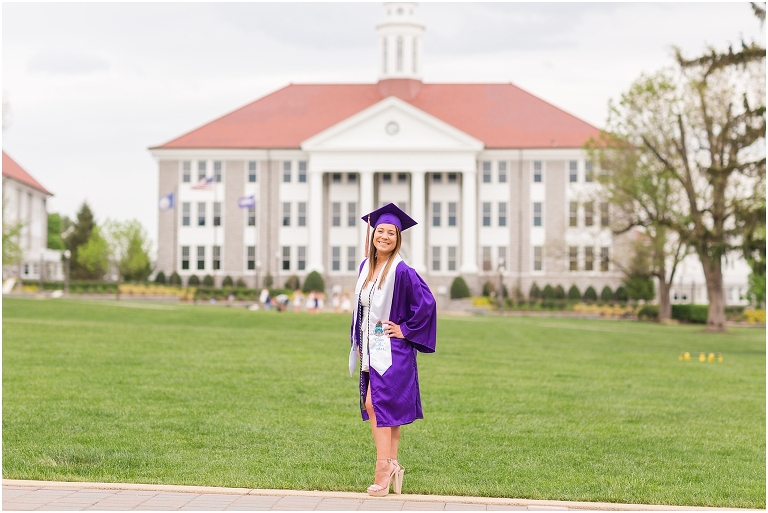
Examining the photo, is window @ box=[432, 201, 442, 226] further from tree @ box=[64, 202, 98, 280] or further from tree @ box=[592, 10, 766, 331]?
tree @ box=[64, 202, 98, 280]

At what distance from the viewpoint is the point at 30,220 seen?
3162 inches

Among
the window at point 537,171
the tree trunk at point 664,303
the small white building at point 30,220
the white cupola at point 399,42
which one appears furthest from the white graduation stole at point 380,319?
the small white building at point 30,220

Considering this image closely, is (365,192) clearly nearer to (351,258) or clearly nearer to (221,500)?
(351,258)

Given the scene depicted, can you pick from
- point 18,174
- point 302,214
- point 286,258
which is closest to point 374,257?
point 286,258

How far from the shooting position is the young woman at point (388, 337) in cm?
809

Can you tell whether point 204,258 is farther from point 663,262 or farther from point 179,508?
point 179,508

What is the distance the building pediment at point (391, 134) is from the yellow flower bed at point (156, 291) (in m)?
14.8

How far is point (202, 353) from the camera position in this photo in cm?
2169

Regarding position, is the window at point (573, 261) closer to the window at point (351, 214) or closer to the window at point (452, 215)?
the window at point (452, 215)

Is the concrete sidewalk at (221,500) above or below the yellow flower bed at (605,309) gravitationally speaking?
below

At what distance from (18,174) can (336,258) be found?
2712cm

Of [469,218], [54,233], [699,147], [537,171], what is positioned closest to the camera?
[699,147]

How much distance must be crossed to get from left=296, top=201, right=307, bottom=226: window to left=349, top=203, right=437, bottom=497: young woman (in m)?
68.3

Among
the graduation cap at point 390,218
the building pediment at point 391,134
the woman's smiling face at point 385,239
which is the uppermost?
the building pediment at point 391,134
